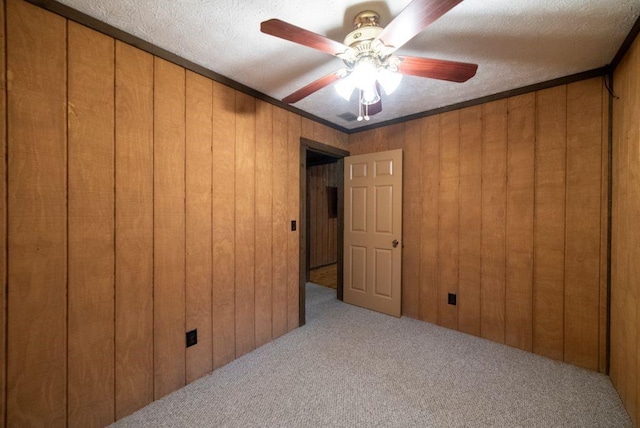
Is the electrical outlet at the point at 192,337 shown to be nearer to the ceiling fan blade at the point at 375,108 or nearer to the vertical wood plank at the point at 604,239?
the ceiling fan blade at the point at 375,108

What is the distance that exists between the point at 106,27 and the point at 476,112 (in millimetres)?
3049

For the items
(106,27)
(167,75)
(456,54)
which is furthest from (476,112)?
(106,27)

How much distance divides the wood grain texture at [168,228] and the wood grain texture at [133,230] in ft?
0.14

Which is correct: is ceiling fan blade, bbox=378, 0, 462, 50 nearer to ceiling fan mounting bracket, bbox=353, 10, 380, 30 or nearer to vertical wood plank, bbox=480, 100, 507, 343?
ceiling fan mounting bracket, bbox=353, 10, 380, 30

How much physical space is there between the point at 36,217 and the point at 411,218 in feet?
10.1

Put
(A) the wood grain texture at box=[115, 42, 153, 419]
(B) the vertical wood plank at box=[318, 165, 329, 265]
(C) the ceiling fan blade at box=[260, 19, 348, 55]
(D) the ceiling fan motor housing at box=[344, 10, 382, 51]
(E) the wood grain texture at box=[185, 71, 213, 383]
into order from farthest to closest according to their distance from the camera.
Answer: (B) the vertical wood plank at box=[318, 165, 329, 265] → (E) the wood grain texture at box=[185, 71, 213, 383] → (A) the wood grain texture at box=[115, 42, 153, 419] → (D) the ceiling fan motor housing at box=[344, 10, 382, 51] → (C) the ceiling fan blade at box=[260, 19, 348, 55]

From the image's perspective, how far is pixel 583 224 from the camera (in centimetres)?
214

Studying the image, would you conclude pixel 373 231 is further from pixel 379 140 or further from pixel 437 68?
pixel 437 68

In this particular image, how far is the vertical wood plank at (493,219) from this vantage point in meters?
2.52

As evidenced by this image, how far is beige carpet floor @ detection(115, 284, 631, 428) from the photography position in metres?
1.62

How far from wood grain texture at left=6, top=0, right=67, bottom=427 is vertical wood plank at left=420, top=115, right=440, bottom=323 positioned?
3.02 m

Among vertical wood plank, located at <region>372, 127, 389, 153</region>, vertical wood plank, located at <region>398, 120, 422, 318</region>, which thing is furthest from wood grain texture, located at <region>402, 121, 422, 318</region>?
vertical wood plank, located at <region>372, 127, 389, 153</region>

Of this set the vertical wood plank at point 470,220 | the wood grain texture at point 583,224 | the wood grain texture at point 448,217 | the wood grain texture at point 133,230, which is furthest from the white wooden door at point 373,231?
the wood grain texture at point 133,230

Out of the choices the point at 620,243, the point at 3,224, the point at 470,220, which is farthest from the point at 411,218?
the point at 3,224
